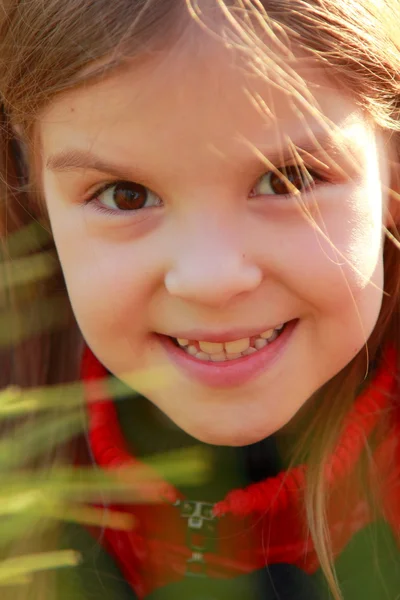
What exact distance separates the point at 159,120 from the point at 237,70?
0.12 meters

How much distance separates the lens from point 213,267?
Result: 1148 millimetres

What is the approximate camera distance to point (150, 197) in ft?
4.06

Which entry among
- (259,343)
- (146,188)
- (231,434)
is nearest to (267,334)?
(259,343)

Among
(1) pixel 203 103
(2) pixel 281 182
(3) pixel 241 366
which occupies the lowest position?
(3) pixel 241 366

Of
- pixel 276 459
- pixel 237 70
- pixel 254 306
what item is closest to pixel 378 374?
pixel 276 459

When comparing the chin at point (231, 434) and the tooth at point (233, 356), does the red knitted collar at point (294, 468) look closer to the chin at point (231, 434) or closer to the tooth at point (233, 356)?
the chin at point (231, 434)

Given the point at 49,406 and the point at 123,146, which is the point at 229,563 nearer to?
the point at 49,406

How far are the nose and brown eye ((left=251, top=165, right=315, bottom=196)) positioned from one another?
91 mm

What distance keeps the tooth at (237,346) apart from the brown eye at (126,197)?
239 millimetres

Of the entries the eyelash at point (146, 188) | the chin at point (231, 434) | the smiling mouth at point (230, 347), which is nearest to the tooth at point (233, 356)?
the smiling mouth at point (230, 347)

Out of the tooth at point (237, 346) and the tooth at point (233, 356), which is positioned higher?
the tooth at point (237, 346)

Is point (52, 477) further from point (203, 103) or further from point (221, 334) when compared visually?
point (203, 103)

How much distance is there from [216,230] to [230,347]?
0.22 metres

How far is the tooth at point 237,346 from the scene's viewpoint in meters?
1.30
